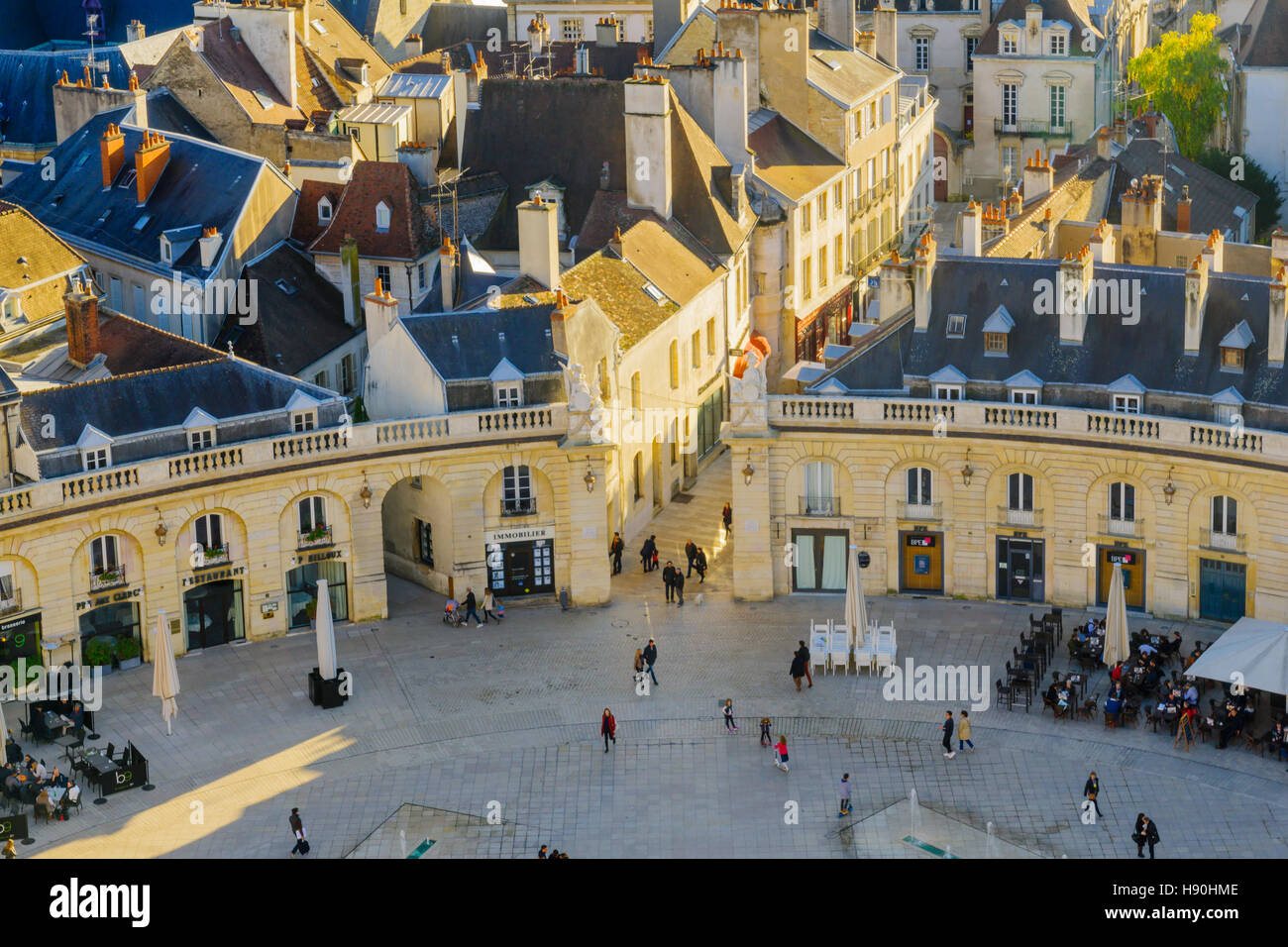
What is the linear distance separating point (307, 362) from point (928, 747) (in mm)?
29388

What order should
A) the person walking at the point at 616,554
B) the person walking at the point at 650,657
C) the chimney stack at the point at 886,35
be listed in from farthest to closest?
the chimney stack at the point at 886,35 → the person walking at the point at 616,554 → the person walking at the point at 650,657

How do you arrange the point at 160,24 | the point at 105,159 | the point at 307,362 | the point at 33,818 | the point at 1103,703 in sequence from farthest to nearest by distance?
the point at 160,24
the point at 105,159
the point at 307,362
the point at 1103,703
the point at 33,818

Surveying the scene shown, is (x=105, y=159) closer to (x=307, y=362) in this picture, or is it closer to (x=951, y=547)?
(x=307, y=362)

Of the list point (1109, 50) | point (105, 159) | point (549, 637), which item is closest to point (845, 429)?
point (549, 637)

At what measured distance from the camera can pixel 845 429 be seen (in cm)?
8244

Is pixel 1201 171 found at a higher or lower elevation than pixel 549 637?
higher

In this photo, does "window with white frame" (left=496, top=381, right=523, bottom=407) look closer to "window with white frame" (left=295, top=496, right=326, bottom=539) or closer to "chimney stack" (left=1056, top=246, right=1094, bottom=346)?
"window with white frame" (left=295, top=496, right=326, bottom=539)

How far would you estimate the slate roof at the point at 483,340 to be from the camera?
A: 273ft

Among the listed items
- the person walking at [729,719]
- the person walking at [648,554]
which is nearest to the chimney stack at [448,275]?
the person walking at [648,554]

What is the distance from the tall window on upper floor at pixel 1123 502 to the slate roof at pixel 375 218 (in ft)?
98.7

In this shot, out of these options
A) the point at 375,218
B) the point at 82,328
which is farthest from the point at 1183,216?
the point at 82,328

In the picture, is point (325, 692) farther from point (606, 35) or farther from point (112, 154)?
point (606, 35)

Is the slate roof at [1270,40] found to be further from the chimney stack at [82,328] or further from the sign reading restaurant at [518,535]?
the chimney stack at [82,328]

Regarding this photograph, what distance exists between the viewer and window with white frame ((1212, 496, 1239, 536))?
79250mm
